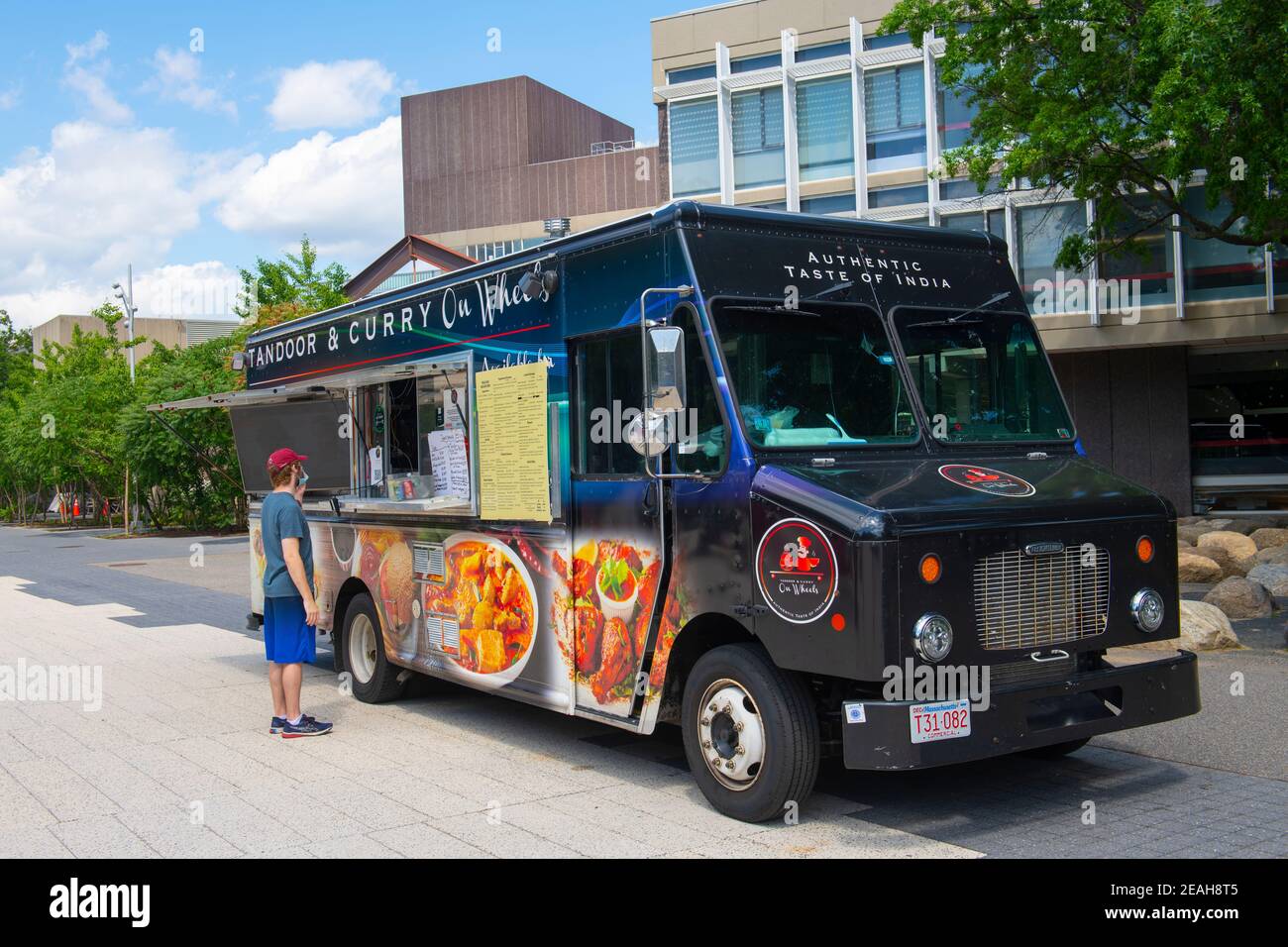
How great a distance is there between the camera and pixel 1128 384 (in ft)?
79.0

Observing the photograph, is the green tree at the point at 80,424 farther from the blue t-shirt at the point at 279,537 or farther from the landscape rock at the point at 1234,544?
the blue t-shirt at the point at 279,537

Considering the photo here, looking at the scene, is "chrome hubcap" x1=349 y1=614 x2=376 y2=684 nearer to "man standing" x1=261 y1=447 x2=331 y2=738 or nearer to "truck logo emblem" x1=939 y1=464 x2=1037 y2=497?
"man standing" x1=261 y1=447 x2=331 y2=738

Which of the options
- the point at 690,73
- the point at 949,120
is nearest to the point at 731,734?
the point at 949,120

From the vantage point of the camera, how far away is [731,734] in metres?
5.73

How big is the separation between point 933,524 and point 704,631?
144 centimetres

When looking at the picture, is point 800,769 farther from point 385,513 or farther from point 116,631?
point 116,631

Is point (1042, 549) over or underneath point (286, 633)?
over

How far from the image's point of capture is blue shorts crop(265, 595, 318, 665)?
782 cm

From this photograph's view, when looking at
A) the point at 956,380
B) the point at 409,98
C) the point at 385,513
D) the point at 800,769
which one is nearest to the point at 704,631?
the point at 800,769

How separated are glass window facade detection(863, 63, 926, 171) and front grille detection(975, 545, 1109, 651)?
73.6ft

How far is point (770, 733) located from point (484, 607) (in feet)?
9.00

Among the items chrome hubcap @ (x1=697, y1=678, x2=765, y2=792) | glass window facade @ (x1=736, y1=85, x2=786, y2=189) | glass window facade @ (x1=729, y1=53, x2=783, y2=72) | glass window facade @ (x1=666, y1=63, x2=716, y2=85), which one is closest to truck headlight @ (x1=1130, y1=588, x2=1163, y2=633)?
chrome hubcap @ (x1=697, y1=678, x2=765, y2=792)

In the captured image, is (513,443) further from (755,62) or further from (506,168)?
(506,168)

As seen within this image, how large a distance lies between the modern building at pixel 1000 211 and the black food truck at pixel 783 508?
13.7m
